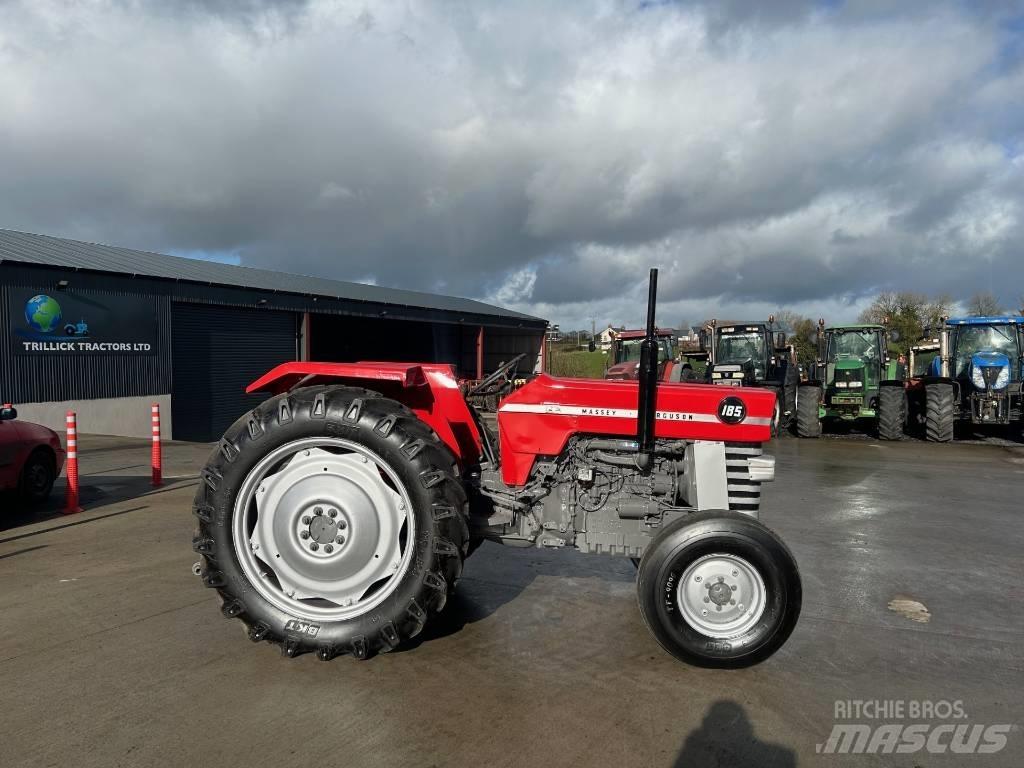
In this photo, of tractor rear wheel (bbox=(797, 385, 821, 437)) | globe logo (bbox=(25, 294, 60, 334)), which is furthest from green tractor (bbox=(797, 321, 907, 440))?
globe logo (bbox=(25, 294, 60, 334))

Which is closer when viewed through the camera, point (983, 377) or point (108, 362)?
point (983, 377)

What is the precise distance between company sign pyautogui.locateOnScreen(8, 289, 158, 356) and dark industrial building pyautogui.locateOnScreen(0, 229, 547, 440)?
2 cm

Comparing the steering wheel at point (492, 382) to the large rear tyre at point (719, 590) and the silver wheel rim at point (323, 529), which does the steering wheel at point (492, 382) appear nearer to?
the silver wheel rim at point (323, 529)

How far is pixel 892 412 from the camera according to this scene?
14.4 meters

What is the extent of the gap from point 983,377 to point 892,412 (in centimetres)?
187

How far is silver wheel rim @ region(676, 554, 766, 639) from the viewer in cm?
337

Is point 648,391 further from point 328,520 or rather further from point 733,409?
point 328,520

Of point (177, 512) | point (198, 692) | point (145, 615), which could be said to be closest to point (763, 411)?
point (198, 692)

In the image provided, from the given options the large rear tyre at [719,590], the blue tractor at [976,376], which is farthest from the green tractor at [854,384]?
the large rear tyre at [719,590]

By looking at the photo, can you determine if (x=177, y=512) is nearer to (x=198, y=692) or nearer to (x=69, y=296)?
(x=198, y=692)

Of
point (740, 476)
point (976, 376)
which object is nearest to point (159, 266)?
point (740, 476)

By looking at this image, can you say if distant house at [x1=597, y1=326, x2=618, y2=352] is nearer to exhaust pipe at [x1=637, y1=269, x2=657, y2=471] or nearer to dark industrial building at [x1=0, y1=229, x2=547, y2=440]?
dark industrial building at [x1=0, y1=229, x2=547, y2=440]

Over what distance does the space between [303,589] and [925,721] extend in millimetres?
2908

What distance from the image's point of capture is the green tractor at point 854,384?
1449 cm
